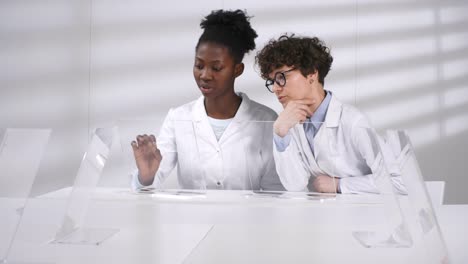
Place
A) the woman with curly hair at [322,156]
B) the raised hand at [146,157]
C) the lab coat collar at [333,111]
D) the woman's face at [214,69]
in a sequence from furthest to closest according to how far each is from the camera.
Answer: the woman's face at [214,69] → the lab coat collar at [333,111] → the raised hand at [146,157] → the woman with curly hair at [322,156]

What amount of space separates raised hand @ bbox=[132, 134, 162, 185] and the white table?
3.3 inches

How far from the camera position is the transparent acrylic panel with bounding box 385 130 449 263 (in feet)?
2.97

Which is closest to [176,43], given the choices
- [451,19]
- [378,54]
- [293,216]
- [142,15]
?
[142,15]

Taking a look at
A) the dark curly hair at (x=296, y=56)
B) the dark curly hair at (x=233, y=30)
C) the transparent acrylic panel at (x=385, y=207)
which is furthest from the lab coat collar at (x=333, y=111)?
the transparent acrylic panel at (x=385, y=207)

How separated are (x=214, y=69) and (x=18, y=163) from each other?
2798 millimetres

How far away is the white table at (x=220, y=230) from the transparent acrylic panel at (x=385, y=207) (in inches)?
1.2

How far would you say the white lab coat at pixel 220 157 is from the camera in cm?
169

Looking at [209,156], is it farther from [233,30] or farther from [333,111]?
[233,30]

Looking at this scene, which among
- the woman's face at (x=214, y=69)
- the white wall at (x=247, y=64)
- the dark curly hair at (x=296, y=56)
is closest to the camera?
the dark curly hair at (x=296, y=56)

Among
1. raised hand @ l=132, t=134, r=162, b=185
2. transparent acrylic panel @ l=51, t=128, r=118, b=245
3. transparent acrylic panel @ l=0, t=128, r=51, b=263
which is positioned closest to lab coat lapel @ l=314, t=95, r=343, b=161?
raised hand @ l=132, t=134, r=162, b=185

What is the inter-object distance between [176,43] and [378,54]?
135 centimetres

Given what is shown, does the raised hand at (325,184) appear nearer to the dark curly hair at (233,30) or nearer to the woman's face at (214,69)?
the woman's face at (214,69)

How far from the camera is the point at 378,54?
401 centimetres

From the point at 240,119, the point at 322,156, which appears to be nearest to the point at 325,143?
the point at 322,156
